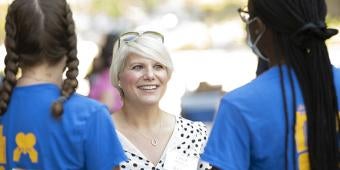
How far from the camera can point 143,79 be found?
4996 millimetres

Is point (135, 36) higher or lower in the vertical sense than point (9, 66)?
higher

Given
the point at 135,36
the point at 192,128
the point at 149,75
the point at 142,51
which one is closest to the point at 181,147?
the point at 192,128

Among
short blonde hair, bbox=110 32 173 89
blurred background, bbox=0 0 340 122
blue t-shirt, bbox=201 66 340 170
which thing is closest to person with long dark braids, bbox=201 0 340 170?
blue t-shirt, bbox=201 66 340 170

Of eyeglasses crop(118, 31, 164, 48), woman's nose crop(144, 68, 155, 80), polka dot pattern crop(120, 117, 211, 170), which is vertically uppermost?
eyeglasses crop(118, 31, 164, 48)

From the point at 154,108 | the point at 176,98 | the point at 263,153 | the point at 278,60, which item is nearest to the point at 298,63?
the point at 278,60

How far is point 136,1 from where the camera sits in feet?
76.9

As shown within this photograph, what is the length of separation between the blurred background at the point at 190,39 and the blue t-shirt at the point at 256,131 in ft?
24.7

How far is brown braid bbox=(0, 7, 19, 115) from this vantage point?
367cm

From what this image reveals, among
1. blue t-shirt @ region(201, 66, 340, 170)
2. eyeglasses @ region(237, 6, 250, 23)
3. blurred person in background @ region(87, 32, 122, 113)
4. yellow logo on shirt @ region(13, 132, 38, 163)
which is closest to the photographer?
blue t-shirt @ region(201, 66, 340, 170)

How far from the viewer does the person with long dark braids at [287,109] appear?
3.52 metres

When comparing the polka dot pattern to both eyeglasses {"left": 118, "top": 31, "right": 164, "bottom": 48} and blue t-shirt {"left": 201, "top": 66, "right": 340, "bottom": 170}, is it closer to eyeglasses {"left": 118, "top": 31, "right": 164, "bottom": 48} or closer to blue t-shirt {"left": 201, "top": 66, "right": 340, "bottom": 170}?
eyeglasses {"left": 118, "top": 31, "right": 164, "bottom": 48}

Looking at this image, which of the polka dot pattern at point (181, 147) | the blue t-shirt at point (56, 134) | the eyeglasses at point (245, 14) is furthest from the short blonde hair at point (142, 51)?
the blue t-shirt at point (56, 134)

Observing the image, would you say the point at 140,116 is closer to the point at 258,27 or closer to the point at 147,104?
the point at 147,104

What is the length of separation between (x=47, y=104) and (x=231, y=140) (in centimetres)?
74
